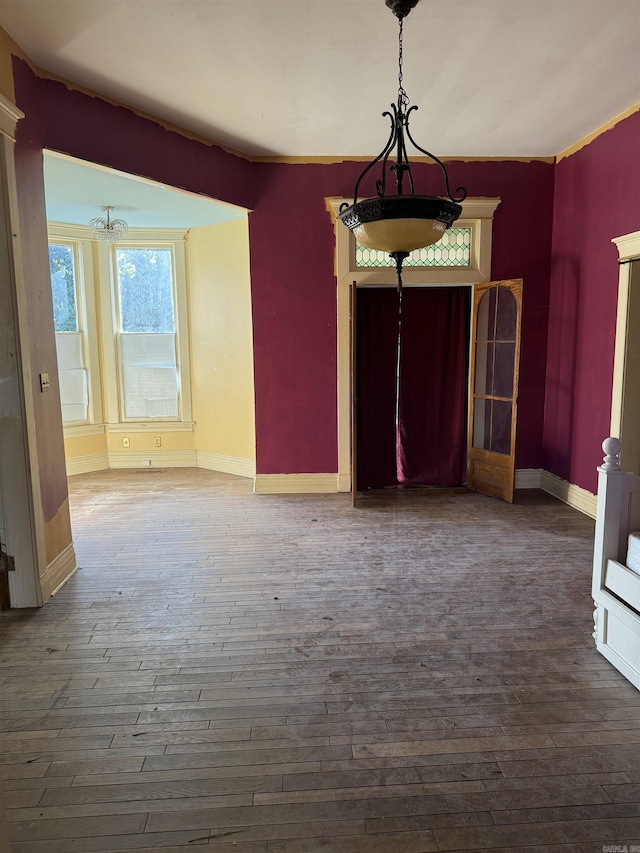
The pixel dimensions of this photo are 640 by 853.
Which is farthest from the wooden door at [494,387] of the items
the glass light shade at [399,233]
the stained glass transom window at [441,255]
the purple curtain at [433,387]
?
the glass light shade at [399,233]

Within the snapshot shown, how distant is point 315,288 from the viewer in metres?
5.20

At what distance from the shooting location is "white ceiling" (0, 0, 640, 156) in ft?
9.06

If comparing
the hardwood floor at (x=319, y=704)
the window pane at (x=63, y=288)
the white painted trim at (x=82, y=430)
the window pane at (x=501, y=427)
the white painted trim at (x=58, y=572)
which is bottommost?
the hardwood floor at (x=319, y=704)

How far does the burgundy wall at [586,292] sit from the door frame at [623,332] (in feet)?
0.37

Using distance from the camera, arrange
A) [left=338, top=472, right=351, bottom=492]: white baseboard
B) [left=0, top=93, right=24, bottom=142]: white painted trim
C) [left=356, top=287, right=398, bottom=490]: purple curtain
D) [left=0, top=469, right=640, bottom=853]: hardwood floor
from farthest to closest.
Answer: [left=338, top=472, right=351, bottom=492]: white baseboard → [left=356, top=287, right=398, bottom=490]: purple curtain → [left=0, top=93, right=24, bottom=142]: white painted trim → [left=0, top=469, right=640, bottom=853]: hardwood floor

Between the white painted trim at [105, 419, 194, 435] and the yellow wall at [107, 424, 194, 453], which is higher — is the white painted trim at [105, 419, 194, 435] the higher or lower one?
the higher one

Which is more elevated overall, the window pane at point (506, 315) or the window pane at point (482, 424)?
the window pane at point (506, 315)

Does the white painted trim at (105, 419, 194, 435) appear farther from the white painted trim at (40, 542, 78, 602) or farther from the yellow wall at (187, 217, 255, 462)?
the white painted trim at (40, 542, 78, 602)

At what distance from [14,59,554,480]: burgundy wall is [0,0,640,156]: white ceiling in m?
0.59

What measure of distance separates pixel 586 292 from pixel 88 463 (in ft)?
18.6

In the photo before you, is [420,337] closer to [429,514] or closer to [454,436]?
[454,436]

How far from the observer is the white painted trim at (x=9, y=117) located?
275cm

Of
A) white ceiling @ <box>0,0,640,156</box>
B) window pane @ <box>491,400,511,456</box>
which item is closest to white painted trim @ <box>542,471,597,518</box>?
window pane @ <box>491,400,511,456</box>

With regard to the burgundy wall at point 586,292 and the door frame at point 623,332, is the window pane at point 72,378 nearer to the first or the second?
the burgundy wall at point 586,292
